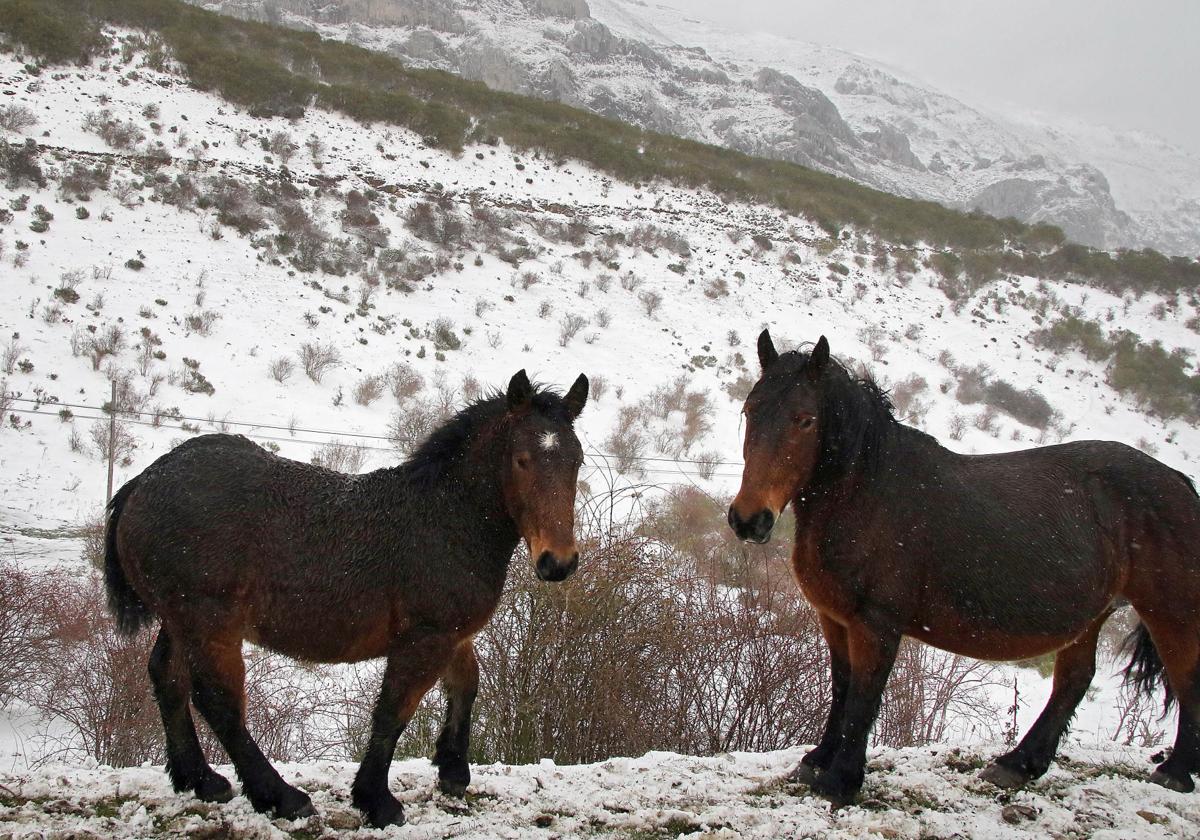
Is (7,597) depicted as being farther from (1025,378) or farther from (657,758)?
Answer: (1025,378)

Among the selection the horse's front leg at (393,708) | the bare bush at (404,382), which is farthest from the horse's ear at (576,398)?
the bare bush at (404,382)

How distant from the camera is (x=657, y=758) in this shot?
3.95 meters

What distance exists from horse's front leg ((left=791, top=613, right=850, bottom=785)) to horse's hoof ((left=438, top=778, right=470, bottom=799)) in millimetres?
1671

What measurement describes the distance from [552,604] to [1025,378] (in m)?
24.0

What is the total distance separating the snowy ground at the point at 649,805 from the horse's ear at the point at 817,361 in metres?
2.05

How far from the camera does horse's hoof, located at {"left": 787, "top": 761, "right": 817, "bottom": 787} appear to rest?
365 centimetres

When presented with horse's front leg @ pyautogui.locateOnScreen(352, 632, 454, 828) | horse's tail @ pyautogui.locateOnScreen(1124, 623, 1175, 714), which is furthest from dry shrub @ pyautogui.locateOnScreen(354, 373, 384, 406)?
horse's tail @ pyautogui.locateOnScreen(1124, 623, 1175, 714)

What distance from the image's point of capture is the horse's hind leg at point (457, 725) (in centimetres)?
346

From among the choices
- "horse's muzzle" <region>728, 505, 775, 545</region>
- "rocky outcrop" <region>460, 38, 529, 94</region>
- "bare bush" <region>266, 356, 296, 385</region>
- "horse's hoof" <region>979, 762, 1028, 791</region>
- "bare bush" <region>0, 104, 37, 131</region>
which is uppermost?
"rocky outcrop" <region>460, 38, 529, 94</region>

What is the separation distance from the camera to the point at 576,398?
11.2ft

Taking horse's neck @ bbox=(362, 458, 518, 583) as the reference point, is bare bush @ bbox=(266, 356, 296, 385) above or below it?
below

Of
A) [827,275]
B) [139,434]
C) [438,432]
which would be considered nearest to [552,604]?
[438,432]

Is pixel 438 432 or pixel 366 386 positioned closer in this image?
pixel 438 432

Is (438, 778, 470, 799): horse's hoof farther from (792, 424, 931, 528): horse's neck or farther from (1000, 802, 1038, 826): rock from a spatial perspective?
(1000, 802, 1038, 826): rock
